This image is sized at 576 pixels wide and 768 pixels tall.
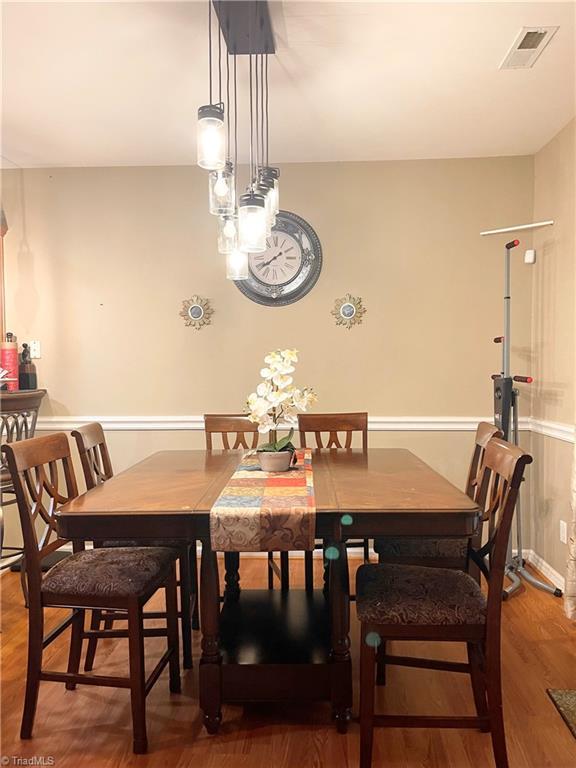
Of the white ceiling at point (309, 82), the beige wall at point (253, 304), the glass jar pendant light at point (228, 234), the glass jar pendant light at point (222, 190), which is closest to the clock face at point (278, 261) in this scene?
the beige wall at point (253, 304)

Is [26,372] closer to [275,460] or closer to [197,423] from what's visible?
[197,423]

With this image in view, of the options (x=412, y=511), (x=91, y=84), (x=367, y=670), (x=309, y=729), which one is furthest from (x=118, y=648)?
(x=91, y=84)


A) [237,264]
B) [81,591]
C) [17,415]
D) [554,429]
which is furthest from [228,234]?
[554,429]

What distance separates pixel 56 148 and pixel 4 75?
0.86 m

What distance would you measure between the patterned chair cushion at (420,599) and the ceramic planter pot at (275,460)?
0.56 meters

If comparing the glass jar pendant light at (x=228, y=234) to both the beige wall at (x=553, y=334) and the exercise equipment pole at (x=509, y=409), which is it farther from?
the beige wall at (x=553, y=334)

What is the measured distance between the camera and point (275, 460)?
2240 mm

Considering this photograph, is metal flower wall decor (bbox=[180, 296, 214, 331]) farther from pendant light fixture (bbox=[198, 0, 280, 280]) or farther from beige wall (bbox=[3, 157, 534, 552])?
pendant light fixture (bbox=[198, 0, 280, 280])

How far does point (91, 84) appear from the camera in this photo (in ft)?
8.43

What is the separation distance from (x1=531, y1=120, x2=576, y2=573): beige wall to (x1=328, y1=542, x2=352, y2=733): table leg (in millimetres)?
1616

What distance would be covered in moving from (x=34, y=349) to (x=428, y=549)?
9.27 feet

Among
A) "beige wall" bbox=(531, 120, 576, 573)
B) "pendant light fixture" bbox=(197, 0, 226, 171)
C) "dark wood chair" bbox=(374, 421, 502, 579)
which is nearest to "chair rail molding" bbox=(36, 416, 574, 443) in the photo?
"beige wall" bbox=(531, 120, 576, 573)

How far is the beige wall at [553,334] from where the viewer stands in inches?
119

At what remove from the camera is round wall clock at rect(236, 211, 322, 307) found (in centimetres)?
359
